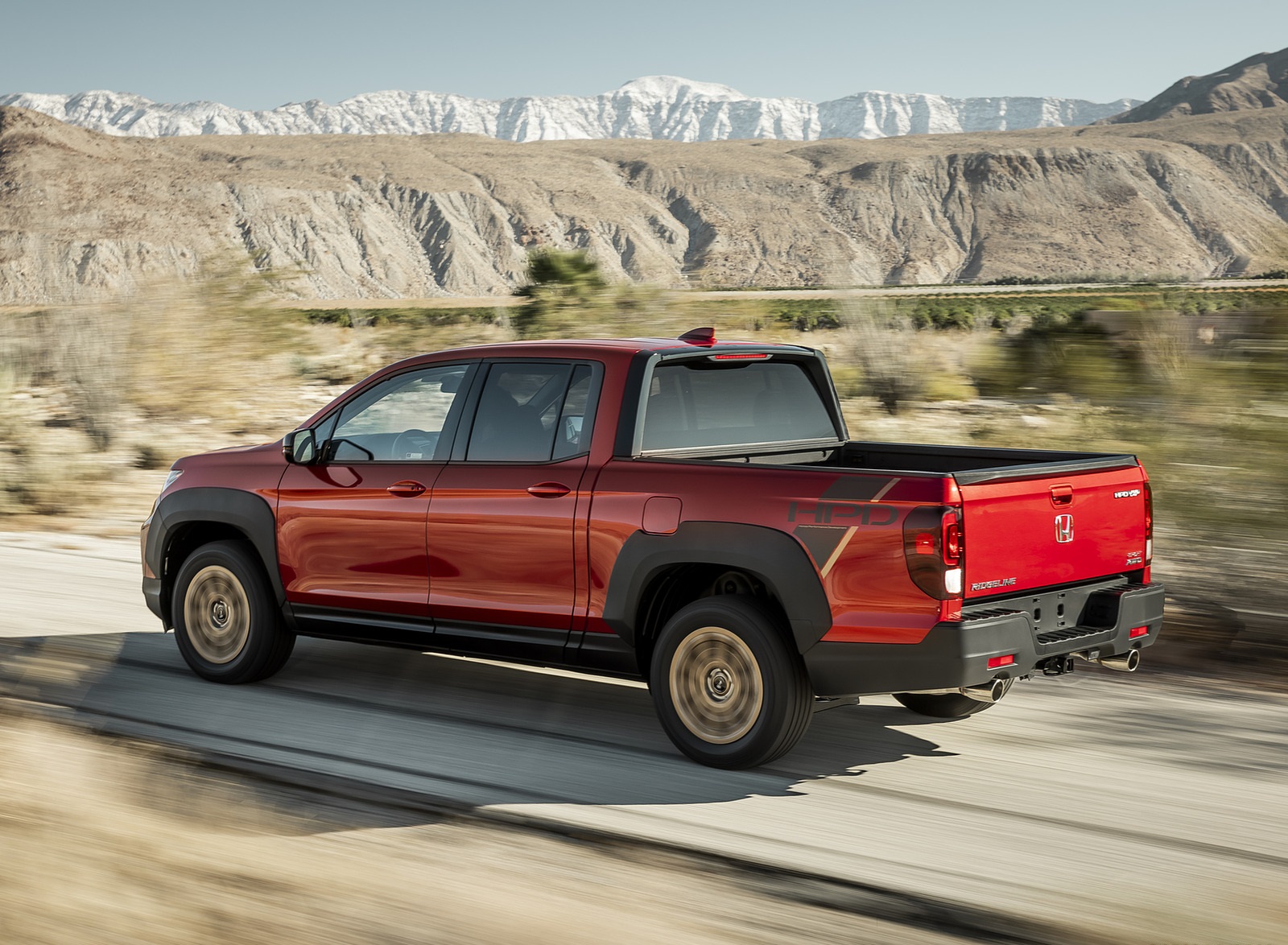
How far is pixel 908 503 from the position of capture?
5211mm

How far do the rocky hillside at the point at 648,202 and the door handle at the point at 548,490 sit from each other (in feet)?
282

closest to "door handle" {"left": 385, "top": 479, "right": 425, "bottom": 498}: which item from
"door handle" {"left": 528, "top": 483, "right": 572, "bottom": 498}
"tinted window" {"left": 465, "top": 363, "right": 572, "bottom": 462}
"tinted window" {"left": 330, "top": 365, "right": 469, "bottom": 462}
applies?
"tinted window" {"left": 330, "top": 365, "right": 469, "bottom": 462}

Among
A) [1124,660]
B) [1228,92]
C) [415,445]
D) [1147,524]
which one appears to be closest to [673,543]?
[415,445]

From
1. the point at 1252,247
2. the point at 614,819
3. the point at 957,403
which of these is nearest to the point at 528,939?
the point at 614,819

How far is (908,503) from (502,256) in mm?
104280

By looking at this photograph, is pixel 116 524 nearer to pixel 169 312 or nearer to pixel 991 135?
pixel 169 312

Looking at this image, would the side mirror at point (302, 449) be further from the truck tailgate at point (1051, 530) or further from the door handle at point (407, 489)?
the truck tailgate at point (1051, 530)

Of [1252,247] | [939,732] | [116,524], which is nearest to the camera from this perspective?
[939,732]

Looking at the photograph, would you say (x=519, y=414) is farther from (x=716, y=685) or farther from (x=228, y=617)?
(x=228, y=617)

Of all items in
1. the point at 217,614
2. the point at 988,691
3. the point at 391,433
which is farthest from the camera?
the point at 217,614

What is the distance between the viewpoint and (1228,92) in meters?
165

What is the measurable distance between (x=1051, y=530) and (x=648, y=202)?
112420mm

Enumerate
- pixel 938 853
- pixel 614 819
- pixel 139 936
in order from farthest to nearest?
pixel 614 819
pixel 938 853
pixel 139 936

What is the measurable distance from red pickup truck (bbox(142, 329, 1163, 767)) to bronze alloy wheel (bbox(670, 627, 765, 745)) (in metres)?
0.01
